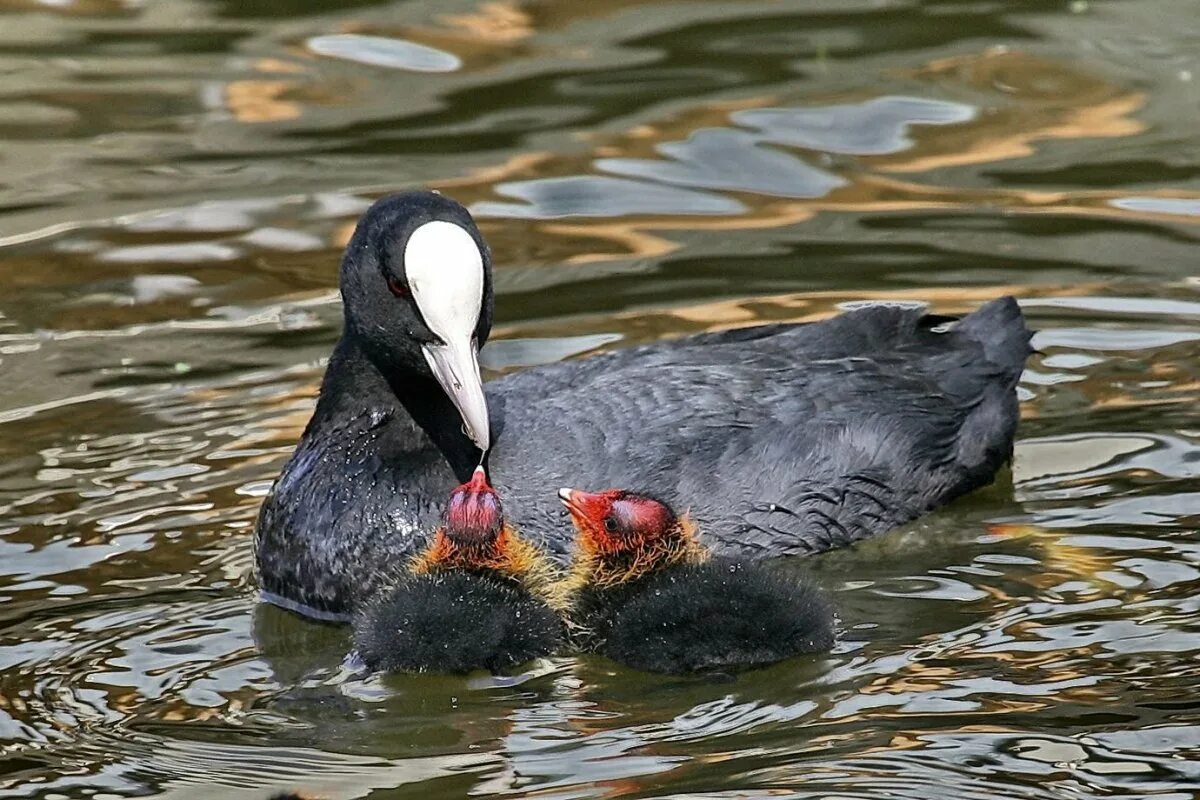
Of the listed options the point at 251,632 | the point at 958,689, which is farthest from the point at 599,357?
the point at 958,689

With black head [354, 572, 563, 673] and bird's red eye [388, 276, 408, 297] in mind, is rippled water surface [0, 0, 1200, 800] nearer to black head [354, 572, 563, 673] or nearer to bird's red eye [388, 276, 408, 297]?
black head [354, 572, 563, 673]

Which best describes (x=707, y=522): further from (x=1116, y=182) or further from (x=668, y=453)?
(x=1116, y=182)

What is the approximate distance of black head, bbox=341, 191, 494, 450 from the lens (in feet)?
16.8

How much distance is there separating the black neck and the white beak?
0.82ft

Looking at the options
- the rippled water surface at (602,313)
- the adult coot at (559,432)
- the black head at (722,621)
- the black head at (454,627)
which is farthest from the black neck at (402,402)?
the black head at (722,621)

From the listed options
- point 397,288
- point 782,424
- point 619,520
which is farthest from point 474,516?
point 782,424

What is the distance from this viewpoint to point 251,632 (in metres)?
5.25

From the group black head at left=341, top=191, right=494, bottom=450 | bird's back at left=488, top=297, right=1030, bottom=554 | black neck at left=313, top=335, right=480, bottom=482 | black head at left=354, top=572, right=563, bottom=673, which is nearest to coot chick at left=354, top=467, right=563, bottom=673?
black head at left=354, top=572, right=563, bottom=673

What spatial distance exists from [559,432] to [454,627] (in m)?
0.90

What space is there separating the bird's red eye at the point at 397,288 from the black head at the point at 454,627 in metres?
0.77

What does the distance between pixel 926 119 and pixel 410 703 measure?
4959 mm

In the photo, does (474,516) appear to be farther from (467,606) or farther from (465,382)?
(465,382)

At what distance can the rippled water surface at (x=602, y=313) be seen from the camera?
442cm

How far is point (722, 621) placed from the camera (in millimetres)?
4668
